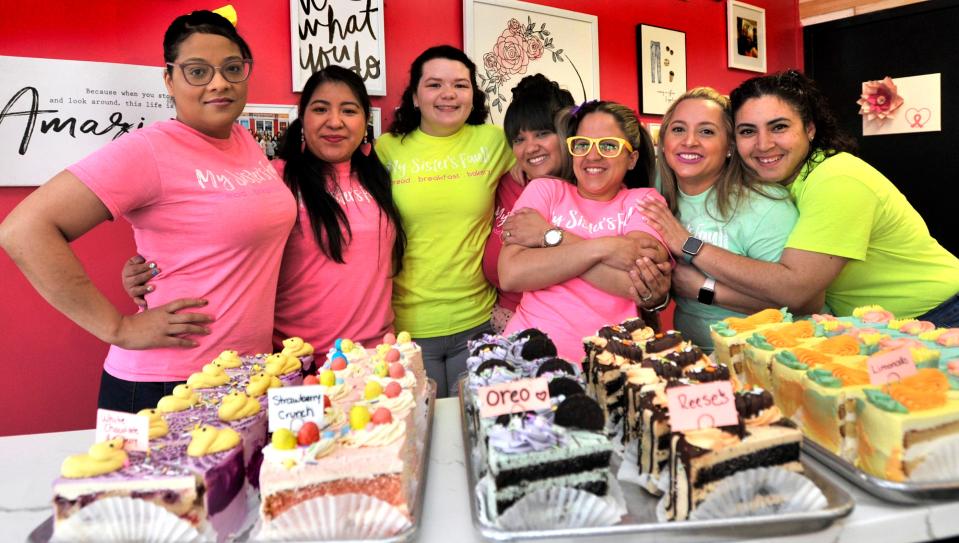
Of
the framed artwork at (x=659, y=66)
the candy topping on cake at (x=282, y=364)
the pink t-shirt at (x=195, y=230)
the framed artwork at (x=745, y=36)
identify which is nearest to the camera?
the candy topping on cake at (x=282, y=364)

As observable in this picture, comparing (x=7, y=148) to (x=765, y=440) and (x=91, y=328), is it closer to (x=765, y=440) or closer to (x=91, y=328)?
(x=91, y=328)

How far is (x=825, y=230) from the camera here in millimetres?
2145

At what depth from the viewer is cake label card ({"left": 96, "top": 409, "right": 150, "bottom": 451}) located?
4.26 feet

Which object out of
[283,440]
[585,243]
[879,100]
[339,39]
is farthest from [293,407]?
[879,100]

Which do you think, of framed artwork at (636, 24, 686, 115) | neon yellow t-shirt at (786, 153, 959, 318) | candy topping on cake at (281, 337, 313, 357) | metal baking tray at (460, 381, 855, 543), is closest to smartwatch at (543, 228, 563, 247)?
neon yellow t-shirt at (786, 153, 959, 318)

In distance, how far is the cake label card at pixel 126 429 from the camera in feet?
4.26

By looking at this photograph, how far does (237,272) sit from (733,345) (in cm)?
175

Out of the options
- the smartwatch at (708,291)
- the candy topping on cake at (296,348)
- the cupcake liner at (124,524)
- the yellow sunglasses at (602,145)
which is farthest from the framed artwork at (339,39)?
the cupcake liner at (124,524)

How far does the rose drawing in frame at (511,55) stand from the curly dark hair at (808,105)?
6.74ft

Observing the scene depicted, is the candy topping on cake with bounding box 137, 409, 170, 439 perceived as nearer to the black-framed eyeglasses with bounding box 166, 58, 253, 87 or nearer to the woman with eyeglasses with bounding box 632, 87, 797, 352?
the black-framed eyeglasses with bounding box 166, 58, 253, 87

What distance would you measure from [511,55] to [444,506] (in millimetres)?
3503

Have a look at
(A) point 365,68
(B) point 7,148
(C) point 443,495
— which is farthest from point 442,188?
(B) point 7,148

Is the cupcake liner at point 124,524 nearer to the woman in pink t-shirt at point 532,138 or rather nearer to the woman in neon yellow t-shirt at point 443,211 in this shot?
the woman in neon yellow t-shirt at point 443,211

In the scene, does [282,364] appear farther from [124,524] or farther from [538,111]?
[538,111]
